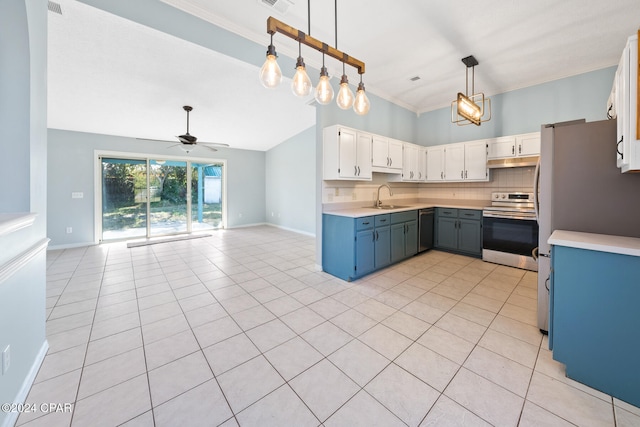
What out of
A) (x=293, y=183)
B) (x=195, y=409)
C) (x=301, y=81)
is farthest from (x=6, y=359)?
(x=293, y=183)

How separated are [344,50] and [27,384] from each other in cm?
424

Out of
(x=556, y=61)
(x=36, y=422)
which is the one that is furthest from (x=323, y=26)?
(x=36, y=422)

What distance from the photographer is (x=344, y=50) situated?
3.17 metres

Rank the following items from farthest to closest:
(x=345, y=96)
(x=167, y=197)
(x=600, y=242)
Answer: (x=167, y=197) < (x=345, y=96) < (x=600, y=242)

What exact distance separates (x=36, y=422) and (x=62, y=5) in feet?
10.2

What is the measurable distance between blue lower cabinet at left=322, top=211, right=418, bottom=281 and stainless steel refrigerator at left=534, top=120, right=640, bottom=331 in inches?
70.0

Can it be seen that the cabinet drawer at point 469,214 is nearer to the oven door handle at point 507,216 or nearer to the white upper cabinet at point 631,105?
the oven door handle at point 507,216

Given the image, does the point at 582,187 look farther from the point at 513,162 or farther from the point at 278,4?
the point at 278,4

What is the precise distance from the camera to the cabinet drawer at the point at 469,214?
417cm

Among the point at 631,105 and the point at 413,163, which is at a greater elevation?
the point at 413,163

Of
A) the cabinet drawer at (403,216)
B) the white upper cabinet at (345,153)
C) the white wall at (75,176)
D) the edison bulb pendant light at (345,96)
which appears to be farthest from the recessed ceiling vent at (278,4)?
the white wall at (75,176)

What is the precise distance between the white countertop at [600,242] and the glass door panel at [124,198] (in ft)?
25.4

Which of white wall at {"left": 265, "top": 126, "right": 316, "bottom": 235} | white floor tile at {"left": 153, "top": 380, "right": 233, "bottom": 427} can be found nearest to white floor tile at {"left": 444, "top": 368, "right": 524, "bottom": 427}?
white floor tile at {"left": 153, "top": 380, "right": 233, "bottom": 427}

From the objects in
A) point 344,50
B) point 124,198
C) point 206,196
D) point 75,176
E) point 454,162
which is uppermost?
point 344,50
